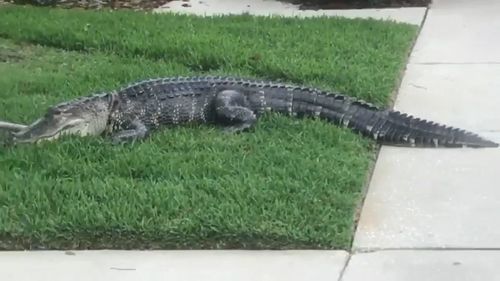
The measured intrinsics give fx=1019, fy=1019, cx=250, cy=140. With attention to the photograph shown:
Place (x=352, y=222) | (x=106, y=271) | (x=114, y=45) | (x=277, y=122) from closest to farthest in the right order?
1. (x=106, y=271)
2. (x=352, y=222)
3. (x=277, y=122)
4. (x=114, y=45)

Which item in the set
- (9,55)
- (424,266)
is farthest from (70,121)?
(9,55)

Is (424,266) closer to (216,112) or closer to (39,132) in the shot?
(216,112)

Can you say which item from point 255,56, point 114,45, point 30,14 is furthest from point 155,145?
point 30,14

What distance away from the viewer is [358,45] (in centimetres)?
843

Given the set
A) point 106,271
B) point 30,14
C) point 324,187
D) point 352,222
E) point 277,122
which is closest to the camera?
point 106,271

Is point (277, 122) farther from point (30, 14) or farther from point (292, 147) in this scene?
point (30, 14)

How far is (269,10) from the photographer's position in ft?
34.6

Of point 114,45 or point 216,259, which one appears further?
point 114,45

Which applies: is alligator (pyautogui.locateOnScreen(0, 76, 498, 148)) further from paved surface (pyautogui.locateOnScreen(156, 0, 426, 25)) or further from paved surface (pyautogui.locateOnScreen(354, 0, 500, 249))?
paved surface (pyautogui.locateOnScreen(156, 0, 426, 25))

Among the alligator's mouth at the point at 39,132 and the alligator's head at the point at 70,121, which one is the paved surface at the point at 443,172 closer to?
the alligator's head at the point at 70,121

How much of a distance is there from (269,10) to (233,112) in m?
4.20

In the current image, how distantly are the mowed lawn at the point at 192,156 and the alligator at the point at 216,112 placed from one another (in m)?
0.10

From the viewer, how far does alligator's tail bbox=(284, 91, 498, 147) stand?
6227mm

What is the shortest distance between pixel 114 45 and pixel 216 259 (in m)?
4.25
